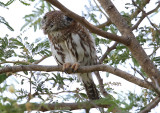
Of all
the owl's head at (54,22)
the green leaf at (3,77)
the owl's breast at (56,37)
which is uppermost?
the owl's head at (54,22)

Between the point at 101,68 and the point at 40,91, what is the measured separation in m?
0.72

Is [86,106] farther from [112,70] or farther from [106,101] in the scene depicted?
[112,70]

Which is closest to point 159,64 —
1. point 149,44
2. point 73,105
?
point 149,44

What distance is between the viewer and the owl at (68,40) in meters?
4.29

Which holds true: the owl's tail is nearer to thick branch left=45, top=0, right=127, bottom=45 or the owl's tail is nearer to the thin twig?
the thin twig

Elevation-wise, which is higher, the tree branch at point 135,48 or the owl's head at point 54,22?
the owl's head at point 54,22

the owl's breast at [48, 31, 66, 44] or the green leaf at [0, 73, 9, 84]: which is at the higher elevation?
the owl's breast at [48, 31, 66, 44]

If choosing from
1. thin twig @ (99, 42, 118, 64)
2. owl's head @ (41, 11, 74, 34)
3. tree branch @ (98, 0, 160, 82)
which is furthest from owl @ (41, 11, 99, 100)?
tree branch @ (98, 0, 160, 82)

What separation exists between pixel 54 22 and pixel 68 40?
0.41 metres

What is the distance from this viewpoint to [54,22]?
4500mm

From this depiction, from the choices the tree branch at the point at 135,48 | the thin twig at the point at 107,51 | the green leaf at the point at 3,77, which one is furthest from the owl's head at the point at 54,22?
the green leaf at the point at 3,77

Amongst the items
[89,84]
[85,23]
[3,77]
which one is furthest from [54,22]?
[85,23]

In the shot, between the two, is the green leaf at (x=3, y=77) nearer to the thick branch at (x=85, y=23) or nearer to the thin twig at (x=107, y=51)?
the thick branch at (x=85, y=23)

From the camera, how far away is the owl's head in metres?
4.43
